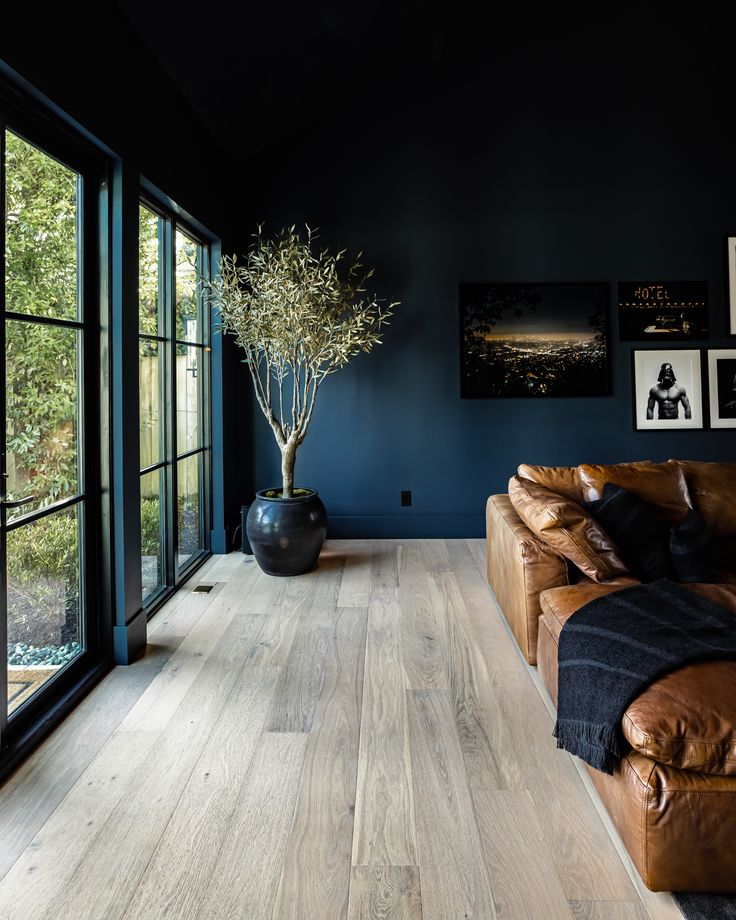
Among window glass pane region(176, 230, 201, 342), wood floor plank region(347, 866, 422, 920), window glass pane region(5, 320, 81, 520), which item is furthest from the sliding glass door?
wood floor plank region(347, 866, 422, 920)

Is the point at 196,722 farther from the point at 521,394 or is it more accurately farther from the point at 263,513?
the point at 521,394

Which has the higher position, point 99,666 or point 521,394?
point 521,394

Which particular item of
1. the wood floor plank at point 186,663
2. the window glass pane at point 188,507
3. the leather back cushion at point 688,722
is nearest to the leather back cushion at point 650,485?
the leather back cushion at point 688,722

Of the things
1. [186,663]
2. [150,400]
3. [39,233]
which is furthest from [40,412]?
[186,663]

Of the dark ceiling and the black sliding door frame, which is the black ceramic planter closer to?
the black sliding door frame

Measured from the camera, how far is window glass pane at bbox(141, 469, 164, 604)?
11.7 ft

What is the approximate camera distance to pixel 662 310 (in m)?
5.12

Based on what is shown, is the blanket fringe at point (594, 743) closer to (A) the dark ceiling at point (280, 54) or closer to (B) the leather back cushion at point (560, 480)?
(B) the leather back cushion at point (560, 480)

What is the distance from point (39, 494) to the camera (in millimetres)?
2486

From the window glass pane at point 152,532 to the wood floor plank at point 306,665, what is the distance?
2.97 ft

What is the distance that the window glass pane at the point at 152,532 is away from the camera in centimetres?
358

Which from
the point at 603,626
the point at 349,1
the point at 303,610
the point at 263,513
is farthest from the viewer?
the point at 263,513

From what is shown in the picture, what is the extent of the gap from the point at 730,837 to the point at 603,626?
2.21 feet

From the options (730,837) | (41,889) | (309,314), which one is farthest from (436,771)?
(309,314)
